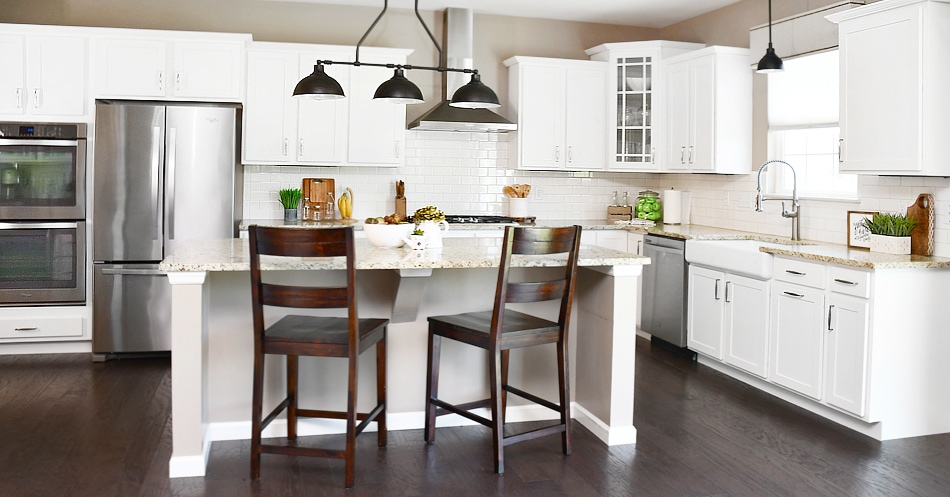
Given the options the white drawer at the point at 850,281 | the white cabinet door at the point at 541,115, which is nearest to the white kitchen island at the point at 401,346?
the white drawer at the point at 850,281

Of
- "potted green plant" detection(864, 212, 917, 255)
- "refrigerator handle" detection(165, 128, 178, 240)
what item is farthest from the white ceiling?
"potted green plant" detection(864, 212, 917, 255)

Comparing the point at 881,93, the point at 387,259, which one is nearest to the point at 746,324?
the point at 881,93

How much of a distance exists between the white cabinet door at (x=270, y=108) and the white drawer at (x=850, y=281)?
152 inches

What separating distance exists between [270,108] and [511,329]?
3330mm

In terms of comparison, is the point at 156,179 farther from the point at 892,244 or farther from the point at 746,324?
the point at 892,244

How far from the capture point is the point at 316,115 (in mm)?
6039

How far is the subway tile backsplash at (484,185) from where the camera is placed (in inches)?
246

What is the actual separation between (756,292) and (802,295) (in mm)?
397

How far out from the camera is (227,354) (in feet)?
12.2

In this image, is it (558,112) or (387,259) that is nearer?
(387,259)

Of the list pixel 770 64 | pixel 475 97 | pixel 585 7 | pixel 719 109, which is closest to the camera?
pixel 475 97

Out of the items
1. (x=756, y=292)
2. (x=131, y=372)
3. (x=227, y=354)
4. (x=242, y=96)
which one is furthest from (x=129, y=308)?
(x=756, y=292)

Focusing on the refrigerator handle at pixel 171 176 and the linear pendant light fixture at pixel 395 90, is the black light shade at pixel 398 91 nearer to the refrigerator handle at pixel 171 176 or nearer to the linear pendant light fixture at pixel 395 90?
the linear pendant light fixture at pixel 395 90

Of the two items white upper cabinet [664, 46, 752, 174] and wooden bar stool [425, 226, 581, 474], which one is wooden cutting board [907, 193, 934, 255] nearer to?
white upper cabinet [664, 46, 752, 174]
